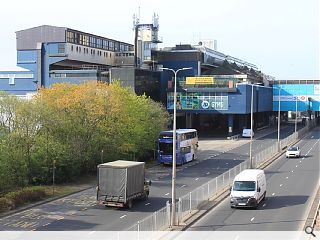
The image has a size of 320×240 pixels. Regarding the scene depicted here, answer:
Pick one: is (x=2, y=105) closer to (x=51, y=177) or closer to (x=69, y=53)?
(x=51, y=177)

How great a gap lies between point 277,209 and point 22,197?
54.3 ft

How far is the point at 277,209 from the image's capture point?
A: 104 feet

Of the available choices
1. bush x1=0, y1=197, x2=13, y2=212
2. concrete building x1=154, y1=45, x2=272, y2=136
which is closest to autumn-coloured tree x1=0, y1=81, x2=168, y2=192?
bush x1=0, y1=197, x2=13, y2=212

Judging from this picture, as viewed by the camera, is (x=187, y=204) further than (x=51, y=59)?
No

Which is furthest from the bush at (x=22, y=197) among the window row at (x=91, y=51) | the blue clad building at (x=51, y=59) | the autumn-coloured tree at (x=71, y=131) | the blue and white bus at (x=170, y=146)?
the window row at (x=91, y=51)

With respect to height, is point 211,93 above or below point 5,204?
above

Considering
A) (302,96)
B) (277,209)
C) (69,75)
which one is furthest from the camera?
(302,96)

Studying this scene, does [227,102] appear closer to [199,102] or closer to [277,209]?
[199,102]

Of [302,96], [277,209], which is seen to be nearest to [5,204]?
[277,209]

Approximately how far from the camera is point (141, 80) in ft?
284

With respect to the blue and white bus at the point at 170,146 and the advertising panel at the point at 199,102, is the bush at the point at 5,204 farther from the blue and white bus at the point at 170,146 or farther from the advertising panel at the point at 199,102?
the advertising panel at the point at 199,102

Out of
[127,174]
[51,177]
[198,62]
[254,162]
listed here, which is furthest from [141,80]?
[127,174]

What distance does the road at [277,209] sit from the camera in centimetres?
2692

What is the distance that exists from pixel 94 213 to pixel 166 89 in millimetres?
67277
